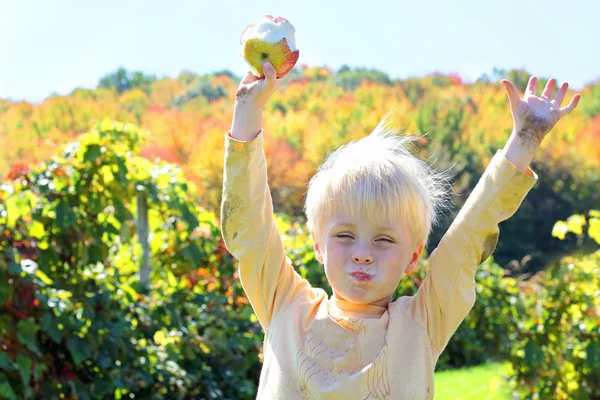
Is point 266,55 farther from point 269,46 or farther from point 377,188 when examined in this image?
point 377,188

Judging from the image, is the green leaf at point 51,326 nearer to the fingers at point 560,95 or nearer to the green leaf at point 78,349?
the green leaf at point 78,349

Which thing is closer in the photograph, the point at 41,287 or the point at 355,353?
the point at 355,353

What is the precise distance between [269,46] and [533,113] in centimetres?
53

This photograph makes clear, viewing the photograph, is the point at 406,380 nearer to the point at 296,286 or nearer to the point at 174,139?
the point at 296,286

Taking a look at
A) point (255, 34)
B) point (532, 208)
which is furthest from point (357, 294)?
point (532, 208)

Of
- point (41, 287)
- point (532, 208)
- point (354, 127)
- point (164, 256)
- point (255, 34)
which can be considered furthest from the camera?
point (354, 127)

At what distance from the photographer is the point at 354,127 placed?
2731cm

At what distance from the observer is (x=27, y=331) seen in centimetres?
326

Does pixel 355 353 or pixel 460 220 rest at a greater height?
pixel 460 220

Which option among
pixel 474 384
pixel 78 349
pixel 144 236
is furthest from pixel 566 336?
pixel 78 349

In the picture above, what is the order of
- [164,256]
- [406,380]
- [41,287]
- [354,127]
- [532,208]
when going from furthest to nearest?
1. [354,127]
2. [532,208]
3. [164,256]
4. [41,287]
5. [406,380]

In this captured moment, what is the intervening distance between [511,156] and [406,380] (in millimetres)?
463

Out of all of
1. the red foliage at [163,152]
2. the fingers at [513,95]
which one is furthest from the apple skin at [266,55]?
the red foliage at [163,152]

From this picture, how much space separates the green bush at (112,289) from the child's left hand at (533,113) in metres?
2.18
